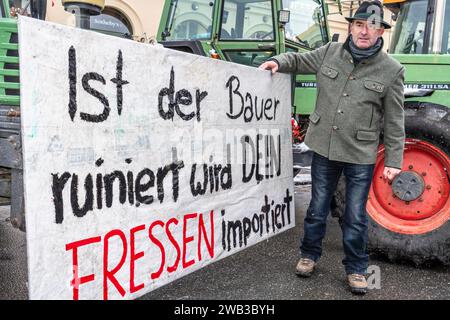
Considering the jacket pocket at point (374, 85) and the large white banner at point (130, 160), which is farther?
the jacket pocket at point (374, 85)

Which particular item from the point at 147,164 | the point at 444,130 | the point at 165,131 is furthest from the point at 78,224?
the point at 444,130

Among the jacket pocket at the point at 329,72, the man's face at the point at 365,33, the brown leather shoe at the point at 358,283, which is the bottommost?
the brown leather shoe at the point at 358,283

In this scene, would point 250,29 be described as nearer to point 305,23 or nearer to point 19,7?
point 305,23

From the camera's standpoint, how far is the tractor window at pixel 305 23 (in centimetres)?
550

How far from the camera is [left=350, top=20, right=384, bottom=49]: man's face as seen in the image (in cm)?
307

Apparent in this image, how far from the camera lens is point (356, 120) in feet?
10.3

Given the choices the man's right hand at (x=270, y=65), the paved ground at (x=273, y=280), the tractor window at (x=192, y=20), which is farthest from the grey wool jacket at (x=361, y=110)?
the tractor window at (x=192, y=20)

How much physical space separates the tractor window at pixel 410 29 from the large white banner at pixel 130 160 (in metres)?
1.62

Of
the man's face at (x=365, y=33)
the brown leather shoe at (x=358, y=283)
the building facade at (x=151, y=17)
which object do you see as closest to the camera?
the man's face at (x=365, y=33)

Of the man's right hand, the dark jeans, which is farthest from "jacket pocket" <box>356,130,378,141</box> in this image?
the man's right hand

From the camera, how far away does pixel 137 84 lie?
253 cm

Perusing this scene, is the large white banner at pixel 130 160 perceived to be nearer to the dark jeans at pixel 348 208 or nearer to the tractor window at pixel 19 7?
the dark jeans at pixel 348 208

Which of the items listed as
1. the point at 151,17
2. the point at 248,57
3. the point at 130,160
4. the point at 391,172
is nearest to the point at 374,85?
the point at 391,172

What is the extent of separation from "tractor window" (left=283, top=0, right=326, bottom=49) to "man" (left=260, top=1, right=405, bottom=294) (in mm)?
2251
